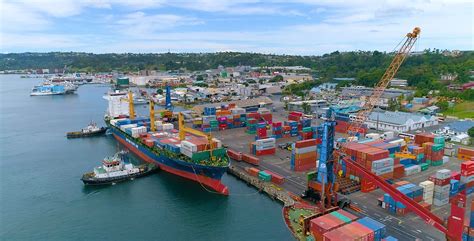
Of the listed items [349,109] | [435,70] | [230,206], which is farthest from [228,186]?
[435,70]

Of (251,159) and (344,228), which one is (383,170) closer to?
(344,228)

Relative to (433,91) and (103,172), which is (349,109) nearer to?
(433,91)

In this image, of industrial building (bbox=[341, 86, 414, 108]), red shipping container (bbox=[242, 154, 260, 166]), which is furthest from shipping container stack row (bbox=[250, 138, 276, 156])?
industrial building (bbox=[341, 86, 414, 108])

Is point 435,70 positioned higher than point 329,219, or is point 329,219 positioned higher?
point 435,70

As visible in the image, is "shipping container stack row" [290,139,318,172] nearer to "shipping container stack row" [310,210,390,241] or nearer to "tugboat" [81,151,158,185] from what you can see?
"shipping container stack row" [310,210,390,241]

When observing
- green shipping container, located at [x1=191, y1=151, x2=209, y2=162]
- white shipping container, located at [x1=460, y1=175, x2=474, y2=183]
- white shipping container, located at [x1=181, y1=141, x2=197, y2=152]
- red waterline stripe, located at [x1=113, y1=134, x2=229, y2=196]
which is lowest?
red waterline stripe, located at [x1=113, y1=134, x2=229, y2=196]

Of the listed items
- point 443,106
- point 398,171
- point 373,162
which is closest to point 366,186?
point 373,162
